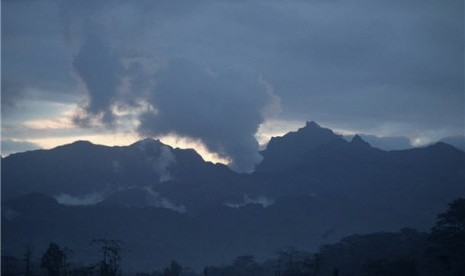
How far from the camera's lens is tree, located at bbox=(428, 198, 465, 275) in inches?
3917

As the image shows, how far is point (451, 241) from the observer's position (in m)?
104

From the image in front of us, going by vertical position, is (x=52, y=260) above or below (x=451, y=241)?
below

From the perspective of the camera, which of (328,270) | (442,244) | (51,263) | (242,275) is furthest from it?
(242,275)

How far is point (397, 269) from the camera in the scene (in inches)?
4021

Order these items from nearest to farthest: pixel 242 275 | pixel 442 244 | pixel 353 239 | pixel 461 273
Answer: pixel 461 273 → pixel 442 244 → pixel 242 275 → pixel 353 239

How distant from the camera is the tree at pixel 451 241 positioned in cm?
9950

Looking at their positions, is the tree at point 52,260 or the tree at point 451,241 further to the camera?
the tree at point 52,260

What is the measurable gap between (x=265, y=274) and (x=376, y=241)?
32407 mm

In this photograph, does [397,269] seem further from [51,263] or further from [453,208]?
[51,263]

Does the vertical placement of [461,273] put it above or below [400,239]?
below

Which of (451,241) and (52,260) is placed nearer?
(451,241)

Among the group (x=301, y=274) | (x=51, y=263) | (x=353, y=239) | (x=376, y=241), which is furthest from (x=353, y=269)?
(x=51, y=263)

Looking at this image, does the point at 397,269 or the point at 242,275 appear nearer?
the point at 397,269

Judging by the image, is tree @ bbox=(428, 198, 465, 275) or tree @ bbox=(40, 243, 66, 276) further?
tree @ bbox=(40, 243, 66, 276)
